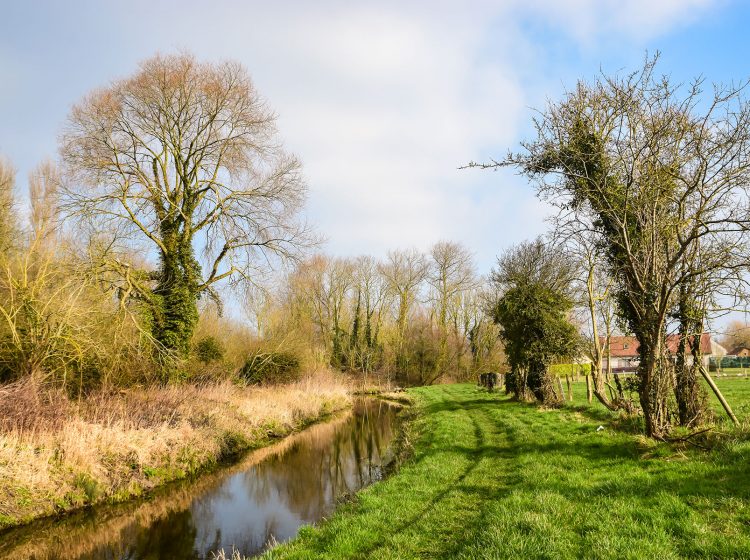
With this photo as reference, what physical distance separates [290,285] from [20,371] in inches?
1143

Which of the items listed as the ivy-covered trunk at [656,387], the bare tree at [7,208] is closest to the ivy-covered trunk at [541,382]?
the ivy-covered trunk at [656,387]

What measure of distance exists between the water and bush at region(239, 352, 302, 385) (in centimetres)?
953

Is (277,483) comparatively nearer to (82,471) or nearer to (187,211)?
(82,471)

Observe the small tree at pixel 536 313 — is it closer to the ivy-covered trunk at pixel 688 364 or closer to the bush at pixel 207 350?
the ivy-covered trunk at pixel 688 364

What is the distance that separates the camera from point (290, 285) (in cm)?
4062

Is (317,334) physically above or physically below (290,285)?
below

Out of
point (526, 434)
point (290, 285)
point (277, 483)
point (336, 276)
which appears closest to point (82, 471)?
point (277, 483)

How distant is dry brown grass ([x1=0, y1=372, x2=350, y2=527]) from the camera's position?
8109mm

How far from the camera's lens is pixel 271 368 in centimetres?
2461

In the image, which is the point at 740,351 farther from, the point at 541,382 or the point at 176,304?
the point at 176,304

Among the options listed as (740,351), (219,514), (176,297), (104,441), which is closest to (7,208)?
(176,297)

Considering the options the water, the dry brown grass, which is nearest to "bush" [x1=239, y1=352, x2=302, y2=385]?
the dry brown grass

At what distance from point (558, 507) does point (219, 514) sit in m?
6.58

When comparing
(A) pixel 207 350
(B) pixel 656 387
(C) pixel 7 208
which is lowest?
(B) pixel 656 387
